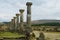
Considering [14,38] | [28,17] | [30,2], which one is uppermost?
[30,2]

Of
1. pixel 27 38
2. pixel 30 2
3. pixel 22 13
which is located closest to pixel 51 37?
pixel 27 38

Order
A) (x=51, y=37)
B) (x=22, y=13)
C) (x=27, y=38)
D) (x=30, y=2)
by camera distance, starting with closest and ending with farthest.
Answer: (x=51, y=37)
(x=27, y=38)
(x=30, y=2)
(x=22, y=13)

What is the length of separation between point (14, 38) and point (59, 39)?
7781mm

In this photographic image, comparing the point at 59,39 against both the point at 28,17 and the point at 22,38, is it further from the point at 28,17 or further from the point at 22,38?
the point at 28,17

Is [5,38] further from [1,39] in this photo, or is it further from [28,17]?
[28,17]

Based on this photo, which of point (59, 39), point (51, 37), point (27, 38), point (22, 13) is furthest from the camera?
point (22, 13)

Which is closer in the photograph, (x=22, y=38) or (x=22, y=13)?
(x=22, y=38)

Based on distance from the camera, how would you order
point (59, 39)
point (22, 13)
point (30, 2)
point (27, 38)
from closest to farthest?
point (59, 39) < point (27, 38) < point (30, 2) < point (22, 13)

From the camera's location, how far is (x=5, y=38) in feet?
50.8

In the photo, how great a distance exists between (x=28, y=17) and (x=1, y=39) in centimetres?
426

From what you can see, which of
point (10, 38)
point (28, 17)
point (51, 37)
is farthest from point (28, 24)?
point (51, 37)

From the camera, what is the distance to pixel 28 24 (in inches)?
730

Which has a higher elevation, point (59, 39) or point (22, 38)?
point (59, 39)

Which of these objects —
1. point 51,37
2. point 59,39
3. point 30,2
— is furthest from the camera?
point 30,2
